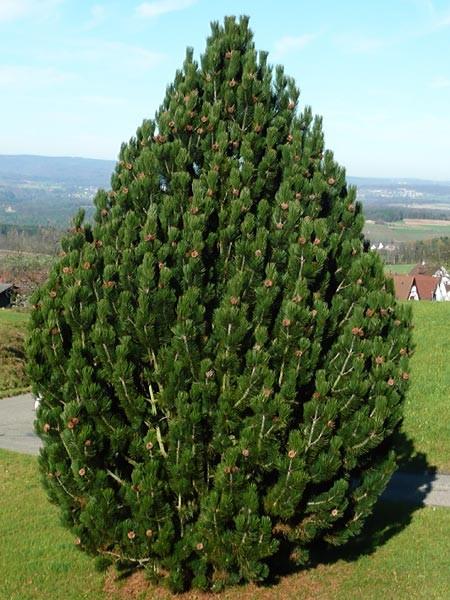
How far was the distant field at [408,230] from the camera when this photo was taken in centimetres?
14100

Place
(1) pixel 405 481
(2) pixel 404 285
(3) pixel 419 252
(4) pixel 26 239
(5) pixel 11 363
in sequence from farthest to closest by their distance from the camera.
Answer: (4) pixel 26 239, (3) pixel 419 252, (2) pixel 404 285, (5) pixel 11 363, (1) pixel 405 481

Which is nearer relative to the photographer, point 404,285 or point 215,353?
point 215,353

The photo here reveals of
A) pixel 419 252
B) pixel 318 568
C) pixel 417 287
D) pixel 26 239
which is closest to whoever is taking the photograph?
pixel 318 568

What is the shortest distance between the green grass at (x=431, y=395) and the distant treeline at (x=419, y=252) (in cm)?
7326

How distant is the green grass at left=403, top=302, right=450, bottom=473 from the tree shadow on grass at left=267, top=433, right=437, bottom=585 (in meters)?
0.43

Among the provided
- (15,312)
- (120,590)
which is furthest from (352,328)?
(15,312)

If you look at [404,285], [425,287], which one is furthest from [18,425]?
[425,287]

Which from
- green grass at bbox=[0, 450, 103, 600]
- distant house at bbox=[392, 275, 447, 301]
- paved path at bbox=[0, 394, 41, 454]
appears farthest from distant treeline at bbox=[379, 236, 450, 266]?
green grass at bbox=[0, 450, 103, 600]

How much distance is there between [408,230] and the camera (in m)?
158

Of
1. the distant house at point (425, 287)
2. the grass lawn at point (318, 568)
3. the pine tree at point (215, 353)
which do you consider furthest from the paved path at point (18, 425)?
the distant house at point (425, 287)

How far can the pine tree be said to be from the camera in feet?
26.0

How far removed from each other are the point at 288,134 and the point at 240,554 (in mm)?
5344

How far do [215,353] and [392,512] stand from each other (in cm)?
699

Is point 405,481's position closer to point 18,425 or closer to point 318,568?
point 318,568
